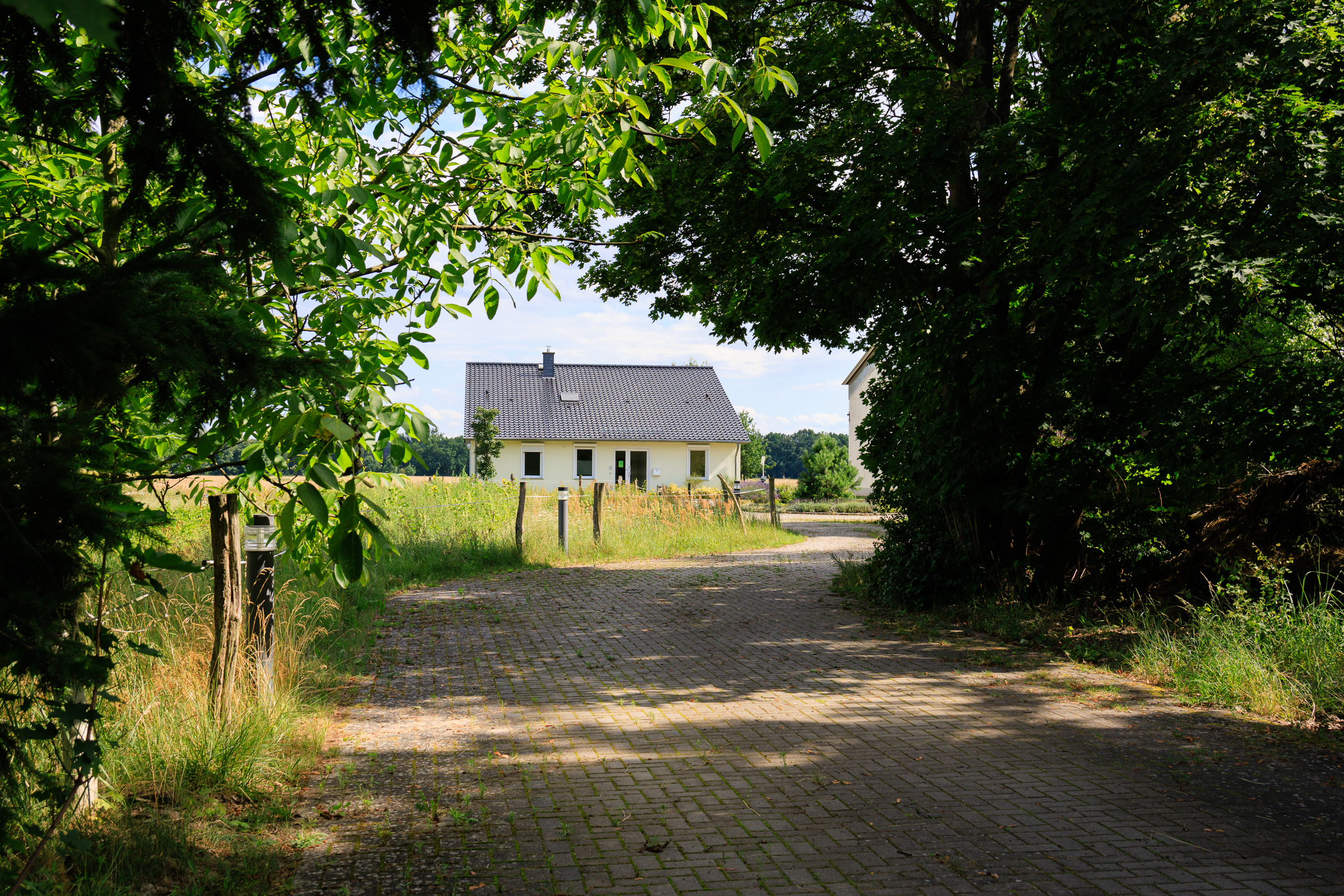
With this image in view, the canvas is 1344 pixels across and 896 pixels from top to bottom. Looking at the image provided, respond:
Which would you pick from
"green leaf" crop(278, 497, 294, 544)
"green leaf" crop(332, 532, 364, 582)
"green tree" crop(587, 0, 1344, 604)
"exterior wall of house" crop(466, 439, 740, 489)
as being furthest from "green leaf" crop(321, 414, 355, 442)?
"exterior wall of house" crop(466, 439, 740, 489)

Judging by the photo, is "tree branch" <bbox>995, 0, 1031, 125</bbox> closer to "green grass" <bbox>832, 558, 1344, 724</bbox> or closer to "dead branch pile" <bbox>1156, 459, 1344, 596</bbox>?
"dead branch pile" <bbox>1156, 459, 1344, 596</bbox>

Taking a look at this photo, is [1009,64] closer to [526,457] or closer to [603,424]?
[603,424]

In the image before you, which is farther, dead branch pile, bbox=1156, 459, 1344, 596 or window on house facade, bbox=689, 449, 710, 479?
window on house facade, bbox=689, 449, 710, 479

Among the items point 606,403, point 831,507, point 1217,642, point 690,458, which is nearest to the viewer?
point 1217,642

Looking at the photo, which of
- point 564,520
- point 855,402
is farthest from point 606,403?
point 564,520

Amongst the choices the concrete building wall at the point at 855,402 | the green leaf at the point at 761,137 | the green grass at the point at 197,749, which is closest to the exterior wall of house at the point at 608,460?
the concrete building wall at the point at 855,402

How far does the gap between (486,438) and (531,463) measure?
403 centimetres

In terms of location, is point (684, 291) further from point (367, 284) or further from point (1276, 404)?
point (367, 284)

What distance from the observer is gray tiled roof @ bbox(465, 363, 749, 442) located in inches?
1718

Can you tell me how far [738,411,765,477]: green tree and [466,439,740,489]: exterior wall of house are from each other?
482cm

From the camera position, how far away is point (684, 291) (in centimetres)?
1451

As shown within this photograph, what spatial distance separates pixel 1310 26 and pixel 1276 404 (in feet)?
10.5

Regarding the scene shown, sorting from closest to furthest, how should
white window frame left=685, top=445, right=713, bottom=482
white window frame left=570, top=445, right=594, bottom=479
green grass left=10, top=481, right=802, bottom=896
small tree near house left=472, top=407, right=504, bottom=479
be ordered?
green grass left=10, top=481, right=802, bottom=896 < small tree near house left=472, top=407, right=504, bottom=479 < white window frame left=570, top=445, right=594, bottom=479 < white window frame left=685, top=445, right=713, bottom=482

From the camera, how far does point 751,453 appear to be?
52.3 m
